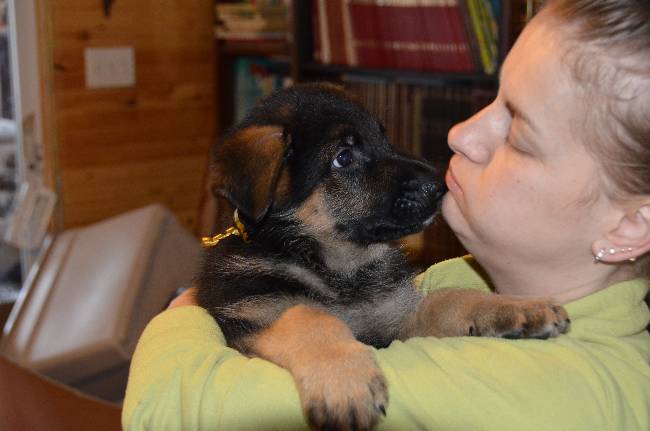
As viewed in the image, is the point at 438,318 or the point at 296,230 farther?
the point at 296,230

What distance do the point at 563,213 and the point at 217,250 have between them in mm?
684

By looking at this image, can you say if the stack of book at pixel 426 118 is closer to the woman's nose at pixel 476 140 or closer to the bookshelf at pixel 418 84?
the bookshelf at pixel 418 84

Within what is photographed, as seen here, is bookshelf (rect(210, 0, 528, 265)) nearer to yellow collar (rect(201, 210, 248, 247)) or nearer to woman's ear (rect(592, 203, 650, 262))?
yellow collar (rect(201, 210, 248, 247))

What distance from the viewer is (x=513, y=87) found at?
4.33 feet

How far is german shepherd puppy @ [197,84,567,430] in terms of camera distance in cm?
141

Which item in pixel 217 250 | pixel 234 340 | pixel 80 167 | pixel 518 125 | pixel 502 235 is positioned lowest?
pixel 80 167

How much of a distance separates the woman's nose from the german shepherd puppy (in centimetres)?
24

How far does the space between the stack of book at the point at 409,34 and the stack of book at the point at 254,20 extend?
0.40 metres

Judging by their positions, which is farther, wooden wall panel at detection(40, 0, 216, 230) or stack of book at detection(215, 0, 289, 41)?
stack of book at detection(215, 0, 289, 41)

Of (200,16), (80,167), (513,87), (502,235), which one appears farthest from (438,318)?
(200,16)

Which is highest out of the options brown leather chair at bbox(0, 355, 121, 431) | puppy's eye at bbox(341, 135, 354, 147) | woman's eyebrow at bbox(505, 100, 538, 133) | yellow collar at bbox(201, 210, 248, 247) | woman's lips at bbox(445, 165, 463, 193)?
woman's eyebrow at bbox(505, 100, 538, 133)

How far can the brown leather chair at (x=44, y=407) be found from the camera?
5.50 feet

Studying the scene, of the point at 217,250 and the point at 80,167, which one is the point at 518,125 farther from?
the point at 80,167

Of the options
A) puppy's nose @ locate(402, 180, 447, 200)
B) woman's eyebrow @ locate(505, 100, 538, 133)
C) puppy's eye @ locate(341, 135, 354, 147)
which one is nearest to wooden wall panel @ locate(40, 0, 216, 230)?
puppy's eye @ locate(341, 135, 354, 147)
